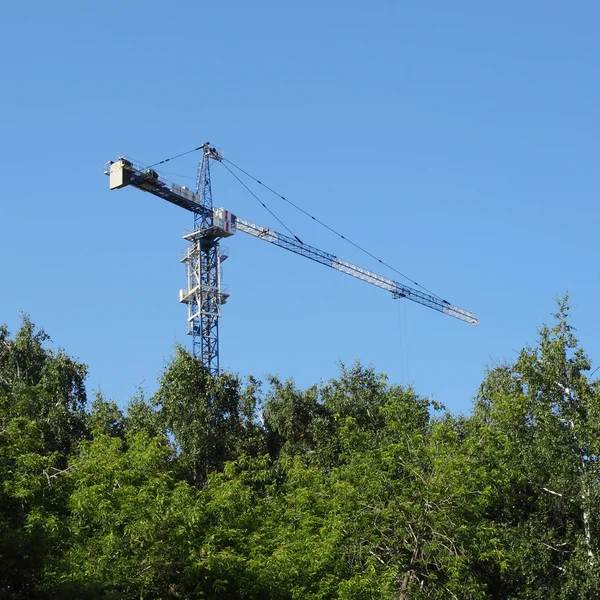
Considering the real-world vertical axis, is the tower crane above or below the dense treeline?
above

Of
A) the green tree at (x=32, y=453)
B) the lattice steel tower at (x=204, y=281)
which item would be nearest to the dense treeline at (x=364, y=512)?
the green tree at (x=32, y=453)

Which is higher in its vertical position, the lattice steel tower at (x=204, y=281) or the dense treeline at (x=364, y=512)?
the lattice steel tower at (x=204, y=281)

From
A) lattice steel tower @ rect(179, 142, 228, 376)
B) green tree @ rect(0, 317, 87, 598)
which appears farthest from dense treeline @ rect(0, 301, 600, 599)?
lattice steel tower @ rect(179, 142, 228, 376)

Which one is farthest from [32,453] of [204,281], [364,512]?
[204,281]

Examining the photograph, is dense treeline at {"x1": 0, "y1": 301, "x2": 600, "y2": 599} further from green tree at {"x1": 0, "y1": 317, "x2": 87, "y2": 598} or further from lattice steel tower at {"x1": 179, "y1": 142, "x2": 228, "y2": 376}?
lattice steel tower at {"x1": 179, "y1": 142, "x2": 228, "y2": 376}

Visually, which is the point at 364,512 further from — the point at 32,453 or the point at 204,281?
the point at 204,281

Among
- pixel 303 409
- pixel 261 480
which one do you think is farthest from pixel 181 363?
pixel 261 480

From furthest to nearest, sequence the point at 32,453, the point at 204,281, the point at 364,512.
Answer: the point at 204,281 → the point at 364,512 → the point at 32,453

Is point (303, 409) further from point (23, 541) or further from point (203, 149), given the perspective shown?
point (203, 149)

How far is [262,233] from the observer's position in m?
85.9

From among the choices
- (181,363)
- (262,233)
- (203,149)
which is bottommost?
(181,363)

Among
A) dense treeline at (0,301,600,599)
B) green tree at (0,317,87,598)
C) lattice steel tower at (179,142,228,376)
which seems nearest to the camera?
green tree at (0,317,87,598)

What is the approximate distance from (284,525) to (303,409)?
13426mm

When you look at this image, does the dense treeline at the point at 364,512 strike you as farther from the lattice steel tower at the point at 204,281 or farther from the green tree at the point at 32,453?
the lattice steel tower at the point at 204,281
